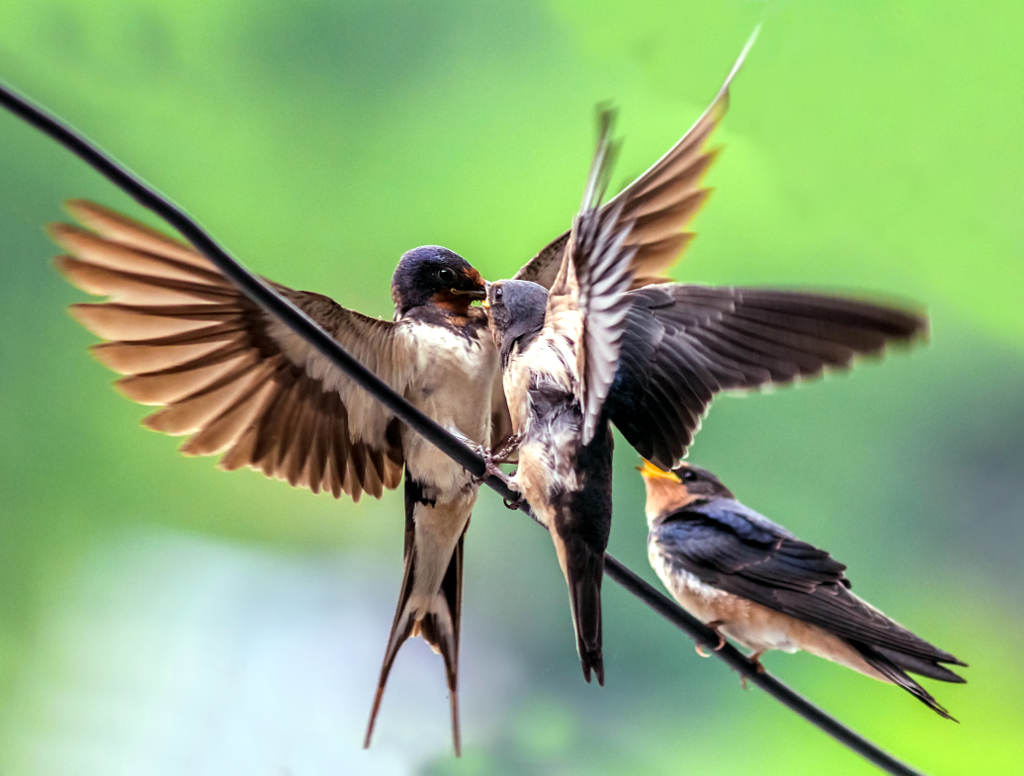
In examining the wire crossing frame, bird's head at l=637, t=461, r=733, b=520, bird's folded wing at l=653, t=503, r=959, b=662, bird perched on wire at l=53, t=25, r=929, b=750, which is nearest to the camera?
the wire crossing frame

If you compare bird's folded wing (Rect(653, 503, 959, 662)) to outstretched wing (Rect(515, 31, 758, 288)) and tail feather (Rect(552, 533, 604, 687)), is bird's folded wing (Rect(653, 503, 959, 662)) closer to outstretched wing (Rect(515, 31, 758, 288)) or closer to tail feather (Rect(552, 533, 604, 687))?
outstretched wing (Rect(515, 31, 758, 288))

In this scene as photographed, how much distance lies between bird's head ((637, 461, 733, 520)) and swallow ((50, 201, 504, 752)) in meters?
0.64

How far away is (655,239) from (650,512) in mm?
649

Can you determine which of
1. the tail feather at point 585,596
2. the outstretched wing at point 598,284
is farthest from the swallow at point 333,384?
the outstretched wing at point 598,284

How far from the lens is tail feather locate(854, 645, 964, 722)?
122 cm

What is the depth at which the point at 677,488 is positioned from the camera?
76.7 inches

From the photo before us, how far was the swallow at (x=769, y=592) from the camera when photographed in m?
1.41

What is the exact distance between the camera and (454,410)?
127 cm

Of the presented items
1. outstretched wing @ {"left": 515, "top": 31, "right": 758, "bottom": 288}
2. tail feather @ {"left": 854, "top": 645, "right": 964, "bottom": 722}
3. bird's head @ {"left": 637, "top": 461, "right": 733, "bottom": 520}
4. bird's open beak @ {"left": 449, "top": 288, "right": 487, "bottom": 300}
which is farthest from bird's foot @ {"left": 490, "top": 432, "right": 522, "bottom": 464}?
bird's head @ {"left": 637, "top": 461, "right": 733, "bottom": 520}

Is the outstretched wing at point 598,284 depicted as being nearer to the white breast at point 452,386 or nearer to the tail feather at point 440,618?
the white breast at point 452,386

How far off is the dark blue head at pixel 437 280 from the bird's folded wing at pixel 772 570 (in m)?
0.60

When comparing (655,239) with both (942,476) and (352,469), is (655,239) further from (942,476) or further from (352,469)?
(942,476)

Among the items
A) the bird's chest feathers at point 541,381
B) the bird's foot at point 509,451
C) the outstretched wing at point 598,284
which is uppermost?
the outstretched wing at point 598,284

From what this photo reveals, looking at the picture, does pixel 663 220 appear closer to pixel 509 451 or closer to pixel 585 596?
pixel 509 451
